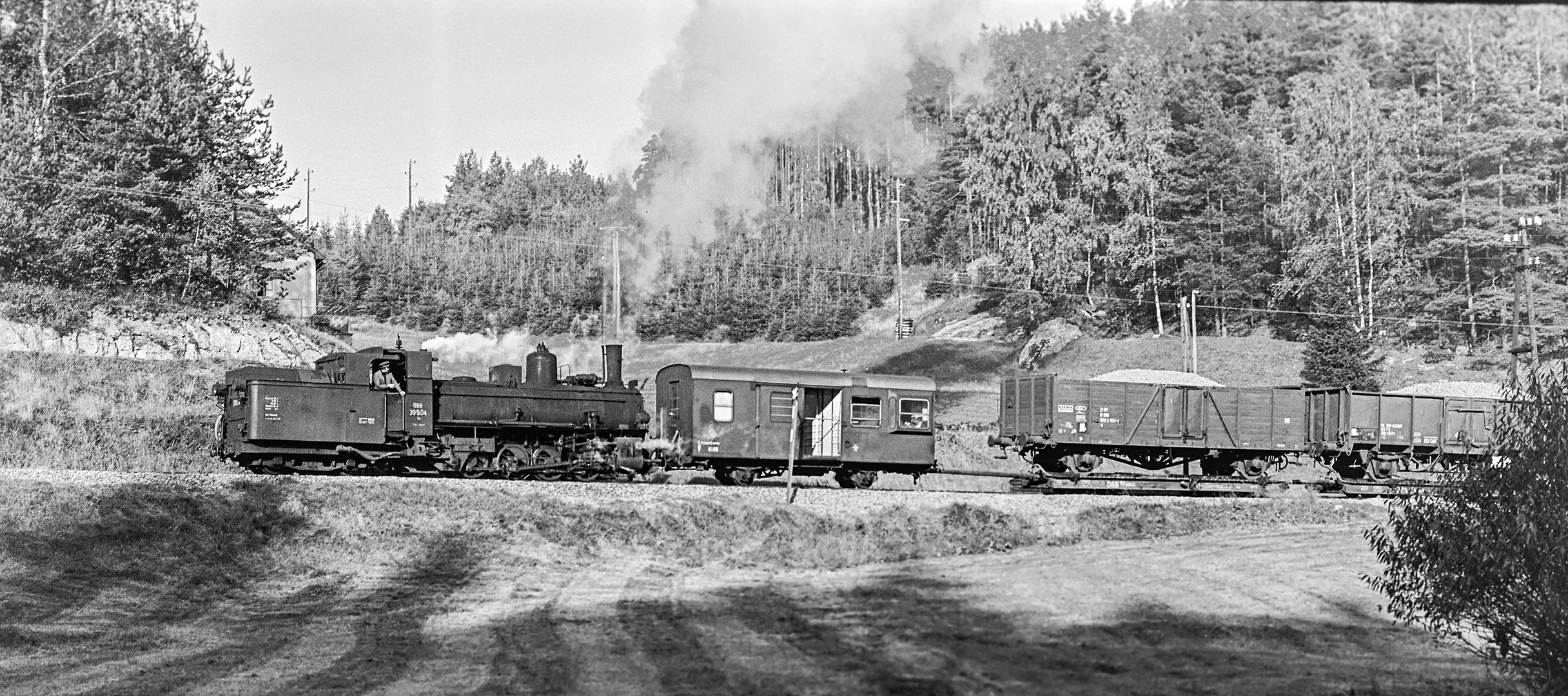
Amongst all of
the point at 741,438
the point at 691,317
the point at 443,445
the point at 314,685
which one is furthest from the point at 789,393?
the point at 691,317

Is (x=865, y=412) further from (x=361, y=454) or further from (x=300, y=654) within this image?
(x=300, y=654)

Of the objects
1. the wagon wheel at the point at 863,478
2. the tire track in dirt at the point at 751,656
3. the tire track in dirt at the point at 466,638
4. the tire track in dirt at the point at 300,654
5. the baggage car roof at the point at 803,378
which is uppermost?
the baggage car roof at the point at 803,378

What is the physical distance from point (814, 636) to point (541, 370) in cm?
1753

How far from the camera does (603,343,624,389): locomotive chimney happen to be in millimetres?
31094

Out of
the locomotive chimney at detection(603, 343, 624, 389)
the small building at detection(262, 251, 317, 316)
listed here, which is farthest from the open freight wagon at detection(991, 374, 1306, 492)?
the small building at detection(262, 251, 317, 316)

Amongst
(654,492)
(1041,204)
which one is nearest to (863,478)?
(654,492)

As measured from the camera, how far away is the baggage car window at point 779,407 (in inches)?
1160

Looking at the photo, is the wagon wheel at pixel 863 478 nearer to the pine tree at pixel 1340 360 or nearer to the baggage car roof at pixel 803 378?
the baggage car roof at pixel 803 378

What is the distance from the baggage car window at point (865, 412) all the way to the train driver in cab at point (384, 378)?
10317 mm

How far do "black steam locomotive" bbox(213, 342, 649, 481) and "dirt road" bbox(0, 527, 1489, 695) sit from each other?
7.59 m

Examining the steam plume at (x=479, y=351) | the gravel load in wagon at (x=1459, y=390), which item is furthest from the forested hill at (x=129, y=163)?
the gravel load in wagon at (x=1459, y=390)

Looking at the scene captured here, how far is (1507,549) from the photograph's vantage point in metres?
15.1

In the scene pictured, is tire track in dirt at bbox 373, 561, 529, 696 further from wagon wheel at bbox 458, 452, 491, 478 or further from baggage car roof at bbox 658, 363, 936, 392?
baggage car roof at bbox 658, 363, 936, 392

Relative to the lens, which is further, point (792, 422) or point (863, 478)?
point (863, 478)
